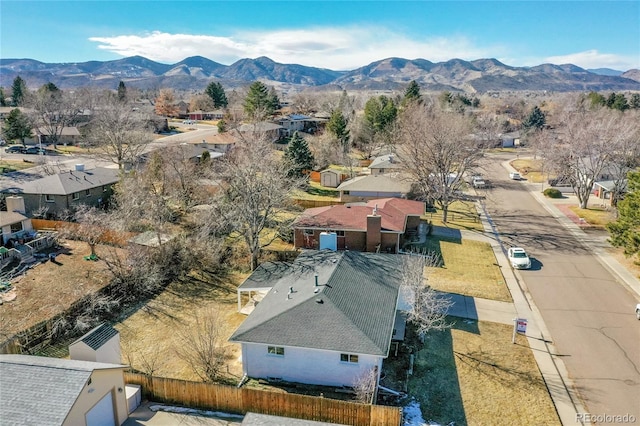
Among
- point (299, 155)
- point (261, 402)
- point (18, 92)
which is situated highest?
point (18, 92)

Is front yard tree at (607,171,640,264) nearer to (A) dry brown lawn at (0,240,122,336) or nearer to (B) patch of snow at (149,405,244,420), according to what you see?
(B) patch of snow at (149,405,244,420)

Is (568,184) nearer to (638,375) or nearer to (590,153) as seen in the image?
(590,153)

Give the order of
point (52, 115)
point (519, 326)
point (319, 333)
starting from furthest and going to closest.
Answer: point (52, 115) → point (519, 326) → point (319, 333)

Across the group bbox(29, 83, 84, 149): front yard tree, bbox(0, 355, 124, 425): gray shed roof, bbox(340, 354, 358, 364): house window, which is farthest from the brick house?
bbox(29, 83, 84, 149): front yard tree

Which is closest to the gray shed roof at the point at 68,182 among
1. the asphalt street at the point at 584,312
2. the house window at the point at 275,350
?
the house window at the point at 275,350

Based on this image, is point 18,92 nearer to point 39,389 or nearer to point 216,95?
point 216,95

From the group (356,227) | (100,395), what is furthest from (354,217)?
(100,395)

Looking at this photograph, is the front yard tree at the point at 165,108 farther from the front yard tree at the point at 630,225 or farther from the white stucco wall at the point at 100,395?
the white stucco wall at the point at 100,395
